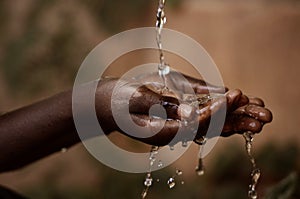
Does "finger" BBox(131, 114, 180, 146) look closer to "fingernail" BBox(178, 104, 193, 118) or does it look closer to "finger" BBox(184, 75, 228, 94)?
"fingernail" BBox(178, 104, 193, 118)

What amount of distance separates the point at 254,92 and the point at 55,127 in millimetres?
1169

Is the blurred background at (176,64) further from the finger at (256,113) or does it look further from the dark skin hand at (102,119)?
the finger at (256,113)

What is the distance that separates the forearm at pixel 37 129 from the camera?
0.94m

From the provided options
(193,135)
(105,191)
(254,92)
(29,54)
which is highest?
(193,135)

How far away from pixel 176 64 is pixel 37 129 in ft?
3.69

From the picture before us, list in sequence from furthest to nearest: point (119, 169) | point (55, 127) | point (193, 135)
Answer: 1. point (119, 169)
2. point (55, 127)
3. point (193, 135)

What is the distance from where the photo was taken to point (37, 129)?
96cm

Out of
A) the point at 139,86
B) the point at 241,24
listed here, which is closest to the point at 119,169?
the point at 241,24

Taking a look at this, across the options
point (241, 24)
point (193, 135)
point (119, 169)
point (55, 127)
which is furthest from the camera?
point (241, 24)

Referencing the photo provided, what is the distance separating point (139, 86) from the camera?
0.83 meters

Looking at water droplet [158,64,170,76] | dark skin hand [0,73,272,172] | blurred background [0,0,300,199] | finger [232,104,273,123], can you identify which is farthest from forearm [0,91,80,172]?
blurred background [0,0,300,199]

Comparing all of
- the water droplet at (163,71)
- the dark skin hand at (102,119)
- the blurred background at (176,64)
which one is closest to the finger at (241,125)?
the dark skin hand at (102,119)

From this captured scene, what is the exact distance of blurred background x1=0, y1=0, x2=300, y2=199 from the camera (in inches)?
75.5

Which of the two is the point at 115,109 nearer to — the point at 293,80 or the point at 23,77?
the point at 23,77
